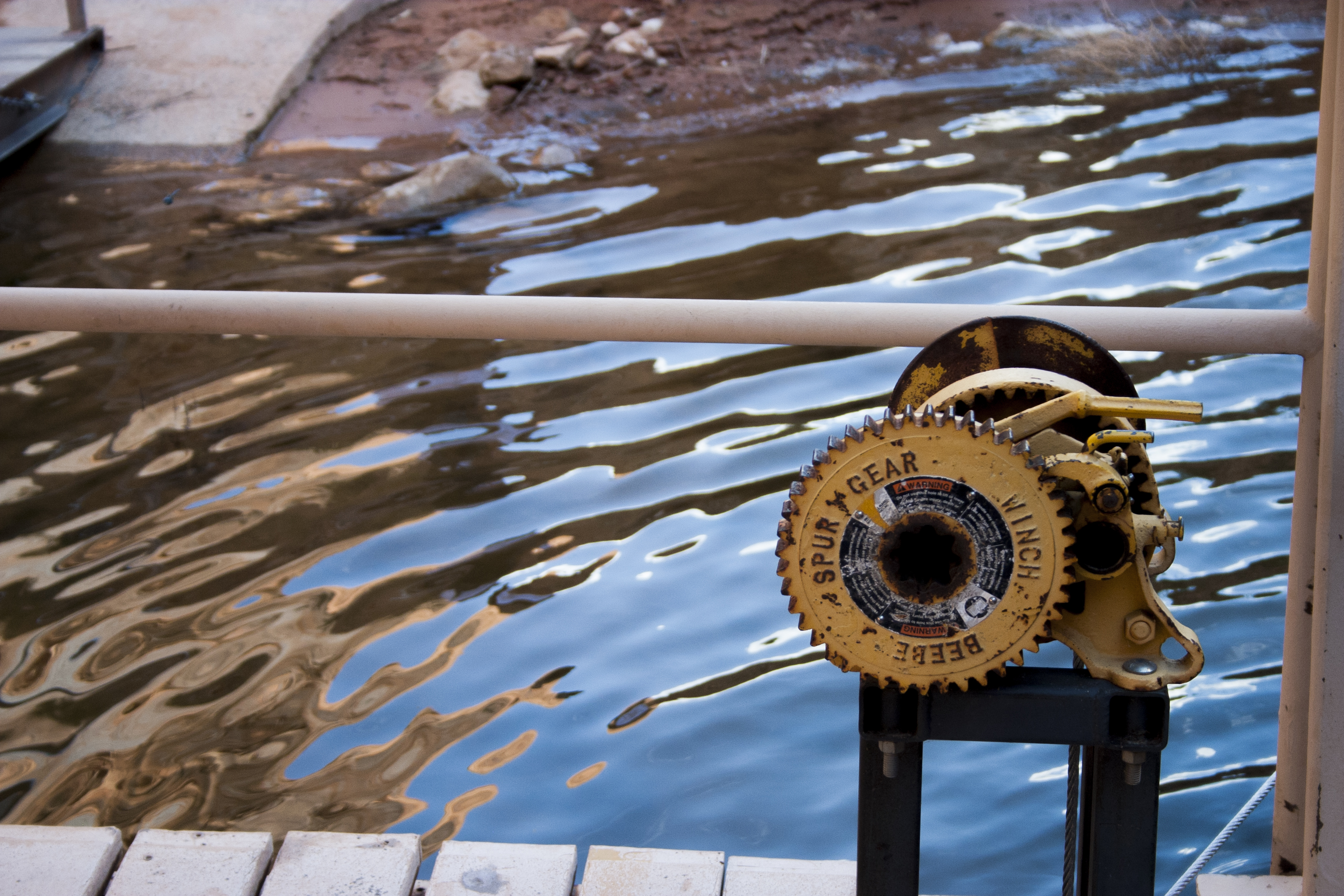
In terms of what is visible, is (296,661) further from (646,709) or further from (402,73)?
(402,73)

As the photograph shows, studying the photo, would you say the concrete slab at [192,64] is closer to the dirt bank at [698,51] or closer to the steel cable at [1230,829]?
the dirt bank at [698,51]

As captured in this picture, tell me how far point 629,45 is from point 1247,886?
6.59 m

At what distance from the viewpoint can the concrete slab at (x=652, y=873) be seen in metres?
1.48

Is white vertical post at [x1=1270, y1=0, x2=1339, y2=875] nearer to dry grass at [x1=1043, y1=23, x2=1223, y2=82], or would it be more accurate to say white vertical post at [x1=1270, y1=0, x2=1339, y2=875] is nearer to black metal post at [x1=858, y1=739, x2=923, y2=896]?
black metal post at [x1=858, y1=739, x2=923, y2=896]

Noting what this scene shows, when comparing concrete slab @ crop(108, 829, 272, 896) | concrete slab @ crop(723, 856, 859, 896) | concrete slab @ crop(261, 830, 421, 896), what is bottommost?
concrete slab @ crop(723, 856, 859, 896)

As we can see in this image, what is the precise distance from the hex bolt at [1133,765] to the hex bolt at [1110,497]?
230 mm

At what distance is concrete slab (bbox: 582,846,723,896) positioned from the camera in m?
1.48

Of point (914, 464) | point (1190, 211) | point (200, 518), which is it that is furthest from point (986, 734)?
point (1190, 211)

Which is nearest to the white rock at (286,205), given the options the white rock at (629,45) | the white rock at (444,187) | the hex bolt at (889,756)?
the white rock at (444,187)

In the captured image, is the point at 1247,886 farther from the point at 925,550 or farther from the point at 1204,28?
the point at 1204,28

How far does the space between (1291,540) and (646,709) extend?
1533 mm

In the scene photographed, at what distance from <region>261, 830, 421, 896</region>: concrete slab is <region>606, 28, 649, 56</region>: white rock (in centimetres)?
630

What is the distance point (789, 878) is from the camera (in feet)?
4.91

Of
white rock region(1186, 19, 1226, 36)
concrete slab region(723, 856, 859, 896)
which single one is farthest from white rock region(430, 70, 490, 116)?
concrete slab region(723, 856, 859, 896)
